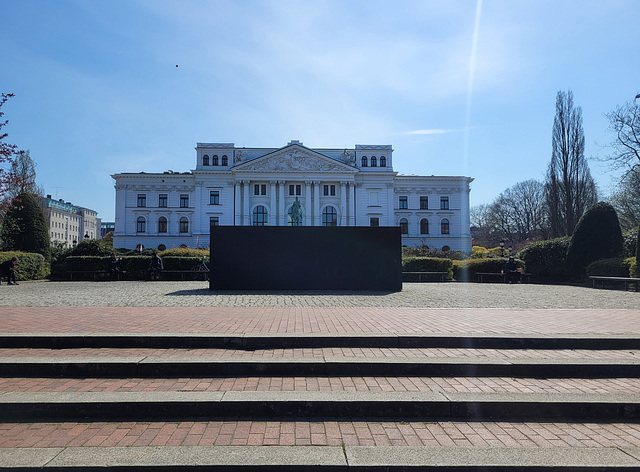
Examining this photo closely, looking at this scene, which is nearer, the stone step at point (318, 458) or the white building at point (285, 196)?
the stone step at point (318, 458)

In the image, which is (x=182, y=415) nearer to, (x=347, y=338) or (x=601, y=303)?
(x=347, y=338)

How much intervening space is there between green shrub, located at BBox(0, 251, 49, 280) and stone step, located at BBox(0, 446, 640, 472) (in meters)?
22.0

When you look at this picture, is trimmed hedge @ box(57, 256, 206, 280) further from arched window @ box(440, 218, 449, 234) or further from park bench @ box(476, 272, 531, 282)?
arched window @ box(440, 218, 449, 234)

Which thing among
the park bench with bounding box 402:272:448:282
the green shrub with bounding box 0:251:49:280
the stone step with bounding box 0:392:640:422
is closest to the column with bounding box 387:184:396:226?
the park bench with bounding box 402:272:448:282

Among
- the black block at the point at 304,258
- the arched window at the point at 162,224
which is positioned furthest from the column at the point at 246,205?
the black block at the point at 304,258

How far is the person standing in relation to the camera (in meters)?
19.8

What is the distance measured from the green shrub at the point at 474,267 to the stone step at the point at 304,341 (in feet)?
66.8

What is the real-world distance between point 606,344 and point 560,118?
36580mm

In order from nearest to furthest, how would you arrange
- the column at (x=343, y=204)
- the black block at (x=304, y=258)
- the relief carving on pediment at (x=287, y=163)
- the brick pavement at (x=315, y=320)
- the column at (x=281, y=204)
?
1. the brick pavement at (x=315, y=320)
2. the black block at (x=304, y=258)
3. the relief carving on pediment at (x=287, y=163)
4. the column at (x=281, y=204)
5. the column at (x=343, y=204)

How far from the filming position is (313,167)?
6425 cm

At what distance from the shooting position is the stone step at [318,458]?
320cm

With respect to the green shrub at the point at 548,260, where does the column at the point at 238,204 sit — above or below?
above

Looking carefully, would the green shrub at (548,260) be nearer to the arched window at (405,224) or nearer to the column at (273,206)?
the column at (273,206)

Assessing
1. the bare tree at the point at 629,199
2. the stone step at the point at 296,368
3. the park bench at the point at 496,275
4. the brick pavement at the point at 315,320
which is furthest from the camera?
the bare tree at the point at 629,199
